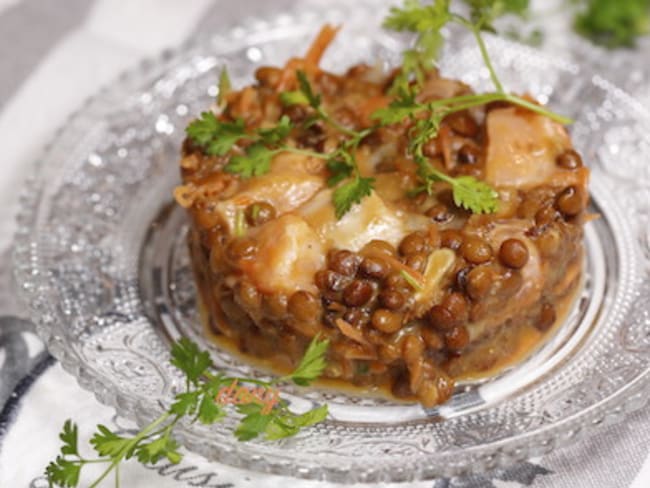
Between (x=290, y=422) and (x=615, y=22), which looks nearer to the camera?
(x=290, y=422)

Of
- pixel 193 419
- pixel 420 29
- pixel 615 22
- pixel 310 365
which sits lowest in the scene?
pixel 615 22

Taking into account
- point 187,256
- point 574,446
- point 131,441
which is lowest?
point 574,446

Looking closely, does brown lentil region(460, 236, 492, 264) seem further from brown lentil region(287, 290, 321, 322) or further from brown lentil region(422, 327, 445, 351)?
brown lentil region(287, 290, 321, 322)

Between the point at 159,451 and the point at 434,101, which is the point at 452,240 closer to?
the point at 434,101

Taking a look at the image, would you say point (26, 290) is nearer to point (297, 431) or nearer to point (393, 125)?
point (297, 431)

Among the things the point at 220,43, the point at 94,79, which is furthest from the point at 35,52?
the point at 220,43

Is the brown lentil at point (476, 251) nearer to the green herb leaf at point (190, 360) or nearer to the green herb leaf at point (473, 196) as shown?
the green herb leaf at point (473, 196)

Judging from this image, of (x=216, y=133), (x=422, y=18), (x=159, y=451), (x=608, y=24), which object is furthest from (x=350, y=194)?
(x=608, y=24)
